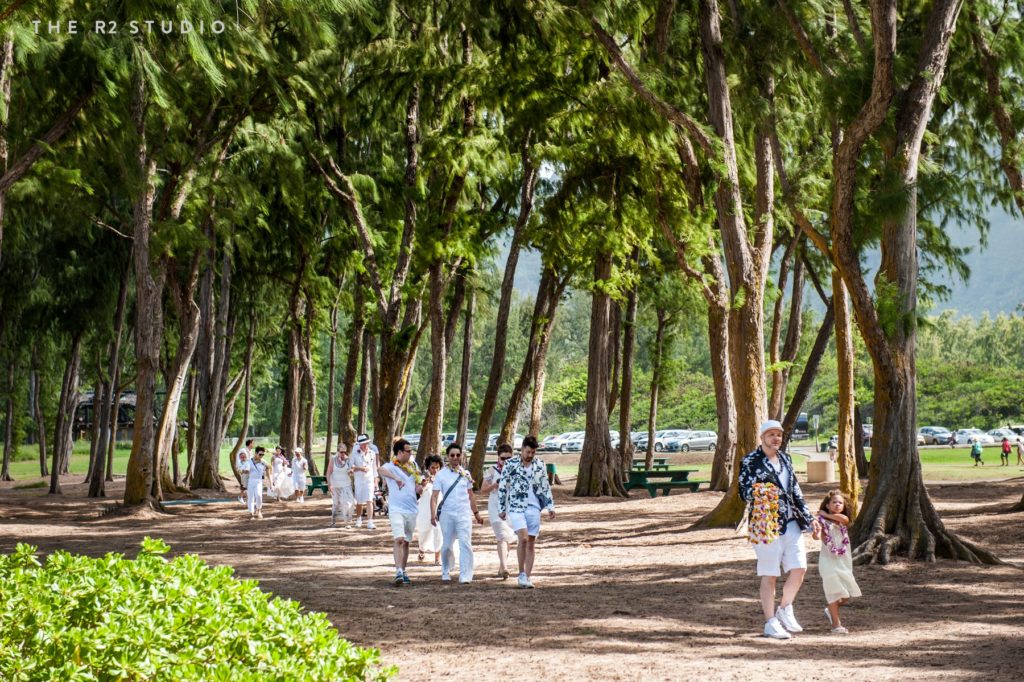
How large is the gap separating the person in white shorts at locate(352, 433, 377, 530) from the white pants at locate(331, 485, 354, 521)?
0.72ft

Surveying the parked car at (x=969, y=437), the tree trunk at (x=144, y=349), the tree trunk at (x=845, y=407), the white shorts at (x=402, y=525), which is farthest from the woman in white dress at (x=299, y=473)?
the parked car at (x=969, y=437)

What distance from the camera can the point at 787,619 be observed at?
29.9 ft

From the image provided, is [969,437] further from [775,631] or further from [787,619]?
[775,631]

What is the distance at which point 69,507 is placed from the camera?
88.4 feet

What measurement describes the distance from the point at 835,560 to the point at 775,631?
0.80m

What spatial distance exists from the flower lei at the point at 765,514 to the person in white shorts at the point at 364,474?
10659mm

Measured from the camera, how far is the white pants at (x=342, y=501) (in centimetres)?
2020

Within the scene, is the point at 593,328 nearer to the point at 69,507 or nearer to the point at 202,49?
the point at 69,507

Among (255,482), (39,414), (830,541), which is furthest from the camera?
(39,414)

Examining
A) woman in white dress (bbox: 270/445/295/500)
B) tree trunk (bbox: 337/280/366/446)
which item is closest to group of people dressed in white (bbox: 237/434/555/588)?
woman in white dress (bbox: 270/445/295/500)

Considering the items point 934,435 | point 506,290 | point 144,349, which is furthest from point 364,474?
point 934,435

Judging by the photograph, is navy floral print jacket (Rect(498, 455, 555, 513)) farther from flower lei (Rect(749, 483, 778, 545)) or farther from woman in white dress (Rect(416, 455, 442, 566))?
flower lei (Rect(749, 483, 778, 545))

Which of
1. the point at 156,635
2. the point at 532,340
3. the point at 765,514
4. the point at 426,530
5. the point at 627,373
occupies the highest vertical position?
the point at 532,340

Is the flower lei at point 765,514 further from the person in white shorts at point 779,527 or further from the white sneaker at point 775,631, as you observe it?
the white sneaker at point 775,631
